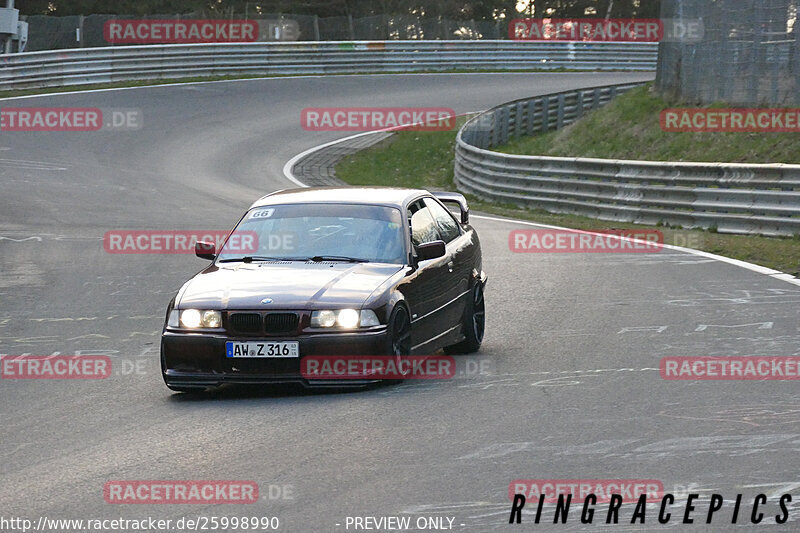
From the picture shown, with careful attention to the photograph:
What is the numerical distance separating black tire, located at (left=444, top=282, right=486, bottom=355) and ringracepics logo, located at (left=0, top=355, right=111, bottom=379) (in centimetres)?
280

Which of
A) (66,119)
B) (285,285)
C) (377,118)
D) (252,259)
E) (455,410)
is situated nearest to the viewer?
(455,410)

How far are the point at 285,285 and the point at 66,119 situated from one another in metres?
25.6

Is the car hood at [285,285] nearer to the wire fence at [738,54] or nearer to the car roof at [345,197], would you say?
the car roof at [345,197]

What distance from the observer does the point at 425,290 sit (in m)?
9.79

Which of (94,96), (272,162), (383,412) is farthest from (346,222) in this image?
(94,96)

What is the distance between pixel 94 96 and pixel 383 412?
29.7 m

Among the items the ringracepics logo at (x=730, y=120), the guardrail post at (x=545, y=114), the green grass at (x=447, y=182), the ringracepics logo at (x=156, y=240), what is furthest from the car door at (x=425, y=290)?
the guardrail post at (x=545, y=114)

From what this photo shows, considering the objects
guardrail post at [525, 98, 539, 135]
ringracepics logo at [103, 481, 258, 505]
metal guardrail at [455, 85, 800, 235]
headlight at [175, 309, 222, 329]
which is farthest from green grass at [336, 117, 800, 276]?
ringracepics logo at [103, 481, 258, 505]

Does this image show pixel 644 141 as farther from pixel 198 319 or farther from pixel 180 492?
pixel 180 492

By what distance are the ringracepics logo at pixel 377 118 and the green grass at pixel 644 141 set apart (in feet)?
7.07

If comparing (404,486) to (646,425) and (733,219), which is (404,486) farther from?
(733,219)

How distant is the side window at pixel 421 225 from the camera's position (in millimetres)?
10211

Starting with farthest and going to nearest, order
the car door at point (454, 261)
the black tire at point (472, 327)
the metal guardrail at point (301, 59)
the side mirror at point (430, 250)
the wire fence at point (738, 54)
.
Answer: the metal guardrail at point (301, 59) < the wire fence at point (738, 54) < the black tire at point (472, 327) < the car door at point (454, 261) < the side mirror at point (430, 250)

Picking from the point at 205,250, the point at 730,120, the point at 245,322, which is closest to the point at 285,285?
the point at 245,322
